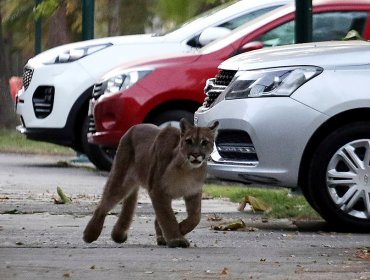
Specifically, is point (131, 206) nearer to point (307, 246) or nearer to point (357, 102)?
point (307, 246)

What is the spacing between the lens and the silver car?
10.9m

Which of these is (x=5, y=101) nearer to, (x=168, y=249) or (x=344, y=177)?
(x=344, y=177)

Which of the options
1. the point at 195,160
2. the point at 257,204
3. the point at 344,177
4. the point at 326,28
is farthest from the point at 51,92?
the point at 195,160

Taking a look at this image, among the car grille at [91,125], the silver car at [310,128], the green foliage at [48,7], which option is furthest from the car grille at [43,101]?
the green foliage at [48,7]

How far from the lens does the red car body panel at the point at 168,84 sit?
14.7 m

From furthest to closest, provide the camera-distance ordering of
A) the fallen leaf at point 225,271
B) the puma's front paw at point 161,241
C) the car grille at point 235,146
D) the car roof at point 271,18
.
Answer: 1. the car roof at point 271,18
2. the car grille at point 235,146
3. the puma's front paw at point 161,241
4. the fallen leaf at point 225,271

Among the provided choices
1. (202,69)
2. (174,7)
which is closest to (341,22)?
(202,69)

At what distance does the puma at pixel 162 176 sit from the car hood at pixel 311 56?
1.58m

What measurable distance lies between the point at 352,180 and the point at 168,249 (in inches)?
75.8

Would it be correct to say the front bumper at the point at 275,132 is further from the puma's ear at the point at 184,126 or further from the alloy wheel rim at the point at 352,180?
the puma's ear at the point at 184,126

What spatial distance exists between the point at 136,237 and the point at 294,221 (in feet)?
5.70

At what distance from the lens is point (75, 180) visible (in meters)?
16.2

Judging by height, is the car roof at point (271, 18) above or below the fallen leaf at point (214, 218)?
above

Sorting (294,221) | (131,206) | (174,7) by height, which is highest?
(174,7)
